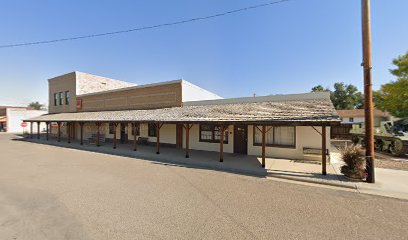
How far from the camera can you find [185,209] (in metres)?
4.74

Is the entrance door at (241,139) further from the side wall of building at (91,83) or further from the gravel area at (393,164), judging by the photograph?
the side wall of building at (91,83)

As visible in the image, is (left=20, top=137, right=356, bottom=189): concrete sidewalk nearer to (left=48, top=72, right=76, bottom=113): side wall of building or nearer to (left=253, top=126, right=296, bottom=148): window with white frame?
(left=253, top=126, right=296, bottom=148): window with white frame

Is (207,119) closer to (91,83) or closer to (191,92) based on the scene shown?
(191,92)

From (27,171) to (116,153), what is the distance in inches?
201

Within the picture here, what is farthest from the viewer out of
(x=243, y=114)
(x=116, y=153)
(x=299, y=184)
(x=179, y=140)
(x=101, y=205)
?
(x=179, y=140)

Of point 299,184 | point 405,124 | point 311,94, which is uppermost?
point 311,94

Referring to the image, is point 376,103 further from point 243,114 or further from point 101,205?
point 101,205

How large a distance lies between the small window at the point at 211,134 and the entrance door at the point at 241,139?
72 cm

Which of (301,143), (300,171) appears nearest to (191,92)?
(301,143)

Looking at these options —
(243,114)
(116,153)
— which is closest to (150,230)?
(243,114)

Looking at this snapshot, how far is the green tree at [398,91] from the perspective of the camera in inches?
727

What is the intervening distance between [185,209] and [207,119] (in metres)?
6.14

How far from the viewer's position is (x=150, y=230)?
3.78 meters

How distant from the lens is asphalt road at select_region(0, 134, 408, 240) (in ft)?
12.3
